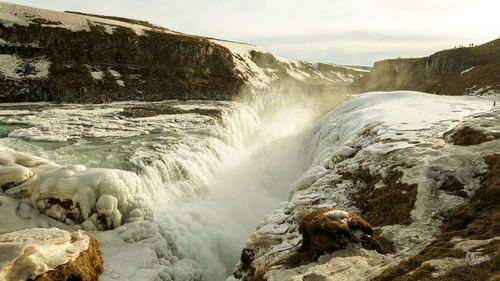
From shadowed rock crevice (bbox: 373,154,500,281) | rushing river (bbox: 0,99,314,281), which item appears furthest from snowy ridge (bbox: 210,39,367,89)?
shadowed rock crevice (bbox: 373,154,500,281)

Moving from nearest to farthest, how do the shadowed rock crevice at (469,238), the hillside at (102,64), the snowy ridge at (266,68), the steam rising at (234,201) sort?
the shadowed rock crevice at (469,238)
the steam rising at (234,201)
the hillside at (102,64)
the snowy ridge at (266,68)

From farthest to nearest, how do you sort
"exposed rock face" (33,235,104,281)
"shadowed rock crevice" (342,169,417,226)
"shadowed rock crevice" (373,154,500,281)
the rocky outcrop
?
"shadowed rock crevice" (342,169,417,226), "exposed rock face" (33,235,104,281), the rocky outcrop, "shadowed rock crevice" (373,154,500,281)

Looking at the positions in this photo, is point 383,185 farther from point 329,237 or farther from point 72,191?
point 72,191

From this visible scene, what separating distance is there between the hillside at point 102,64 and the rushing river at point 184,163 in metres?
6.20

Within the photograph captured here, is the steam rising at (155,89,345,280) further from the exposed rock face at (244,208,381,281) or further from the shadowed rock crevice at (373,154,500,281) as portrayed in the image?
the shadowed rock crevice at (373,154,500,281)

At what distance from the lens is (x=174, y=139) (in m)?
19.5

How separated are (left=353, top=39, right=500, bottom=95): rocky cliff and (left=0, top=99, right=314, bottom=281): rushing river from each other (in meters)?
16.3

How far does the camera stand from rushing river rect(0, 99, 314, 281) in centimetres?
1188

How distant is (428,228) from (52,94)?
3896 centimetres

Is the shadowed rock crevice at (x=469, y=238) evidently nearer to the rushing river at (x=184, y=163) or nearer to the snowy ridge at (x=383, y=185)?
the snowy ridge at (x=383, y=185)

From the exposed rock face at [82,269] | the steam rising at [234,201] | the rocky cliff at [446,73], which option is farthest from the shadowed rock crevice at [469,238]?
the rocky cliff at [446,73]

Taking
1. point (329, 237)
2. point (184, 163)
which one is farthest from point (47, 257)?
point (184, 163)

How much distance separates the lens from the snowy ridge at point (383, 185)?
197 inches

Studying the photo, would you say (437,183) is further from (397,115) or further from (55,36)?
(55,36)
